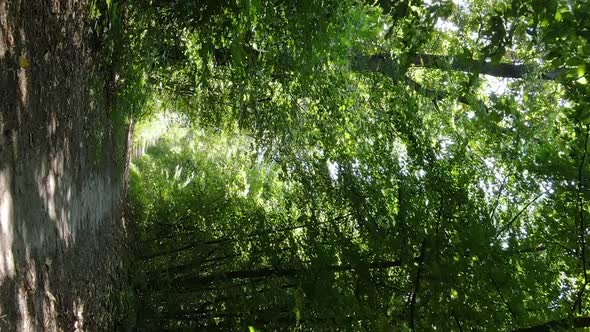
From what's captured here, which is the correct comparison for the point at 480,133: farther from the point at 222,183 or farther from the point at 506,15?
the point at 222,183

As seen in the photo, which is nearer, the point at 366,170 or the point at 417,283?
the point at 417,283

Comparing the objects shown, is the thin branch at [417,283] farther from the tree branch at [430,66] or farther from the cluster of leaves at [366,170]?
the tree branch at [430,66]

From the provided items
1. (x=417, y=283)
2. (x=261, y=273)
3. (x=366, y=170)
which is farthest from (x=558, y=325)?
(x=261, y=273)

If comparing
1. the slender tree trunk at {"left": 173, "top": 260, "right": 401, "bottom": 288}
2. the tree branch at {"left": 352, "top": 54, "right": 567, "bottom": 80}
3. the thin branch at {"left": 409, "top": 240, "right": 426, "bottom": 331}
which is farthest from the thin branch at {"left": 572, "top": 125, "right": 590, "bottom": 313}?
the tree branch at {"left": 352, "top": 54, "right": 567, "bottom": 80}

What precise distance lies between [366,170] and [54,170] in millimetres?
2693

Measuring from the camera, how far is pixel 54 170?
3.15m

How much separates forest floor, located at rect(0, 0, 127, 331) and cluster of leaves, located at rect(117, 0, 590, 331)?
0.49 meters

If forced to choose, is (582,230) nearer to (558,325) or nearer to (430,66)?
(558,325)

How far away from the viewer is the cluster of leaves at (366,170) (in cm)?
344

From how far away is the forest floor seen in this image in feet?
7.99

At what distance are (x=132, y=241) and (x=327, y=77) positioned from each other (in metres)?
3.08

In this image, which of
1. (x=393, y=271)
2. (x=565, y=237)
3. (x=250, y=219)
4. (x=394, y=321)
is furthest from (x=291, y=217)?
(x=565, y=237)

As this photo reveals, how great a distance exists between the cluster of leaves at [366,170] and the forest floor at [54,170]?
0.49 metres

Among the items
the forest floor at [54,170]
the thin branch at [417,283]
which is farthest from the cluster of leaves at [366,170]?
the forest floor at [54,170]
